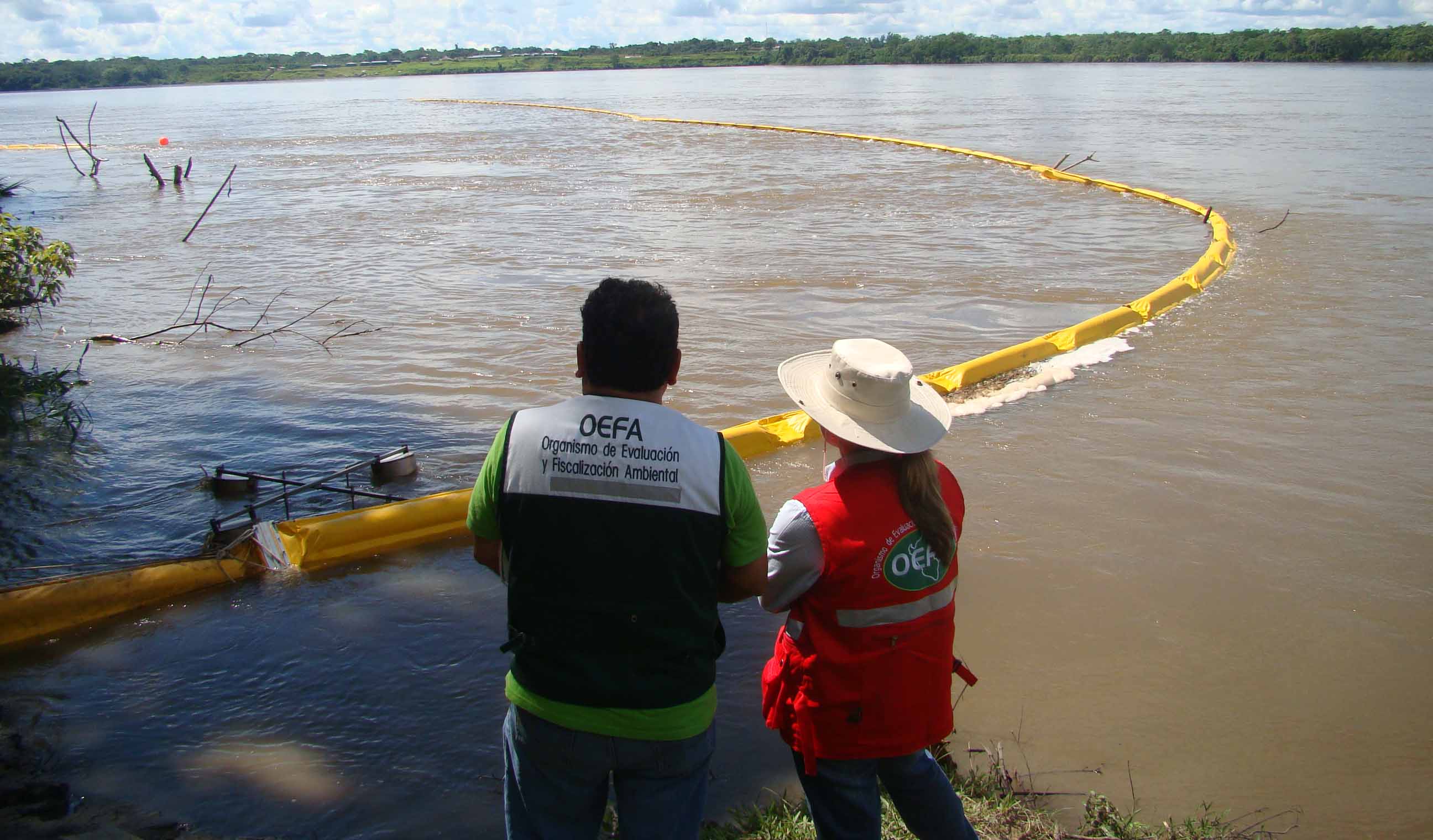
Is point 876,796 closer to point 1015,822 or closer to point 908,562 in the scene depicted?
point 908,562

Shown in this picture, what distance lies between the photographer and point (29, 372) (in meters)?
8.78

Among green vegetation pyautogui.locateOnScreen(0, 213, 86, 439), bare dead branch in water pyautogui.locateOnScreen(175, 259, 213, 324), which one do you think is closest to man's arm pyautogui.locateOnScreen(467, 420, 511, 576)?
green vegetation pyautogui.locateOnScreen(0, 213, 86, 439)

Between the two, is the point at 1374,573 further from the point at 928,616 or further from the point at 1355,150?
the point at 1355,150

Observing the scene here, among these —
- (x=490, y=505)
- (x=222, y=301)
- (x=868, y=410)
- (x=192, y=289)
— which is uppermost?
(x=868, y=410)

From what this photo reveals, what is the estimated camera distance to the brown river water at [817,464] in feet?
12.0

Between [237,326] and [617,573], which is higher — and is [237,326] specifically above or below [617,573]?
below

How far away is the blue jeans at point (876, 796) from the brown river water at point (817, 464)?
885mm

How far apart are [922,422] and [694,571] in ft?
2.23

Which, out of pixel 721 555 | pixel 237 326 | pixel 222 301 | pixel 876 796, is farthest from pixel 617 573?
pixel 222 301

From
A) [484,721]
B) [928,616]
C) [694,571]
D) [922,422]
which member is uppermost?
[922,422]

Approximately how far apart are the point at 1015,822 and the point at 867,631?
1.17 meters

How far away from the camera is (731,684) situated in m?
4.05

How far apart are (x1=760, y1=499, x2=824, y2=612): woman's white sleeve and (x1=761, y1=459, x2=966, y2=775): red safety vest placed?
0.02 m

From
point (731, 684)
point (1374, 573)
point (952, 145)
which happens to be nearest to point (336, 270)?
point (731, 684)
